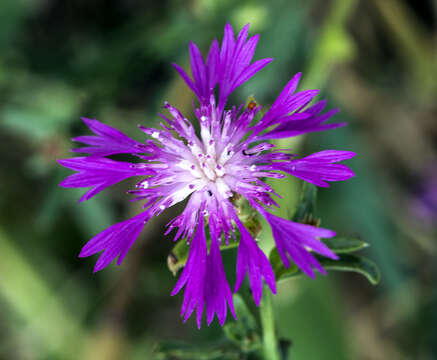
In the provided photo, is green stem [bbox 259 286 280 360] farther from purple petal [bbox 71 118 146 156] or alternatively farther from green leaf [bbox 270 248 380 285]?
purple petal [bbox 71 118 146 156]

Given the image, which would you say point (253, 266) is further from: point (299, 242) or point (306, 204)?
point (306, 204)

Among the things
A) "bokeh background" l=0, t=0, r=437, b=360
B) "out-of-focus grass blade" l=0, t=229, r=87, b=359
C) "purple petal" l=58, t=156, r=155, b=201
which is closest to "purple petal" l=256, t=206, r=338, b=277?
"purple petal" l=58, t=156, r=155, b=201

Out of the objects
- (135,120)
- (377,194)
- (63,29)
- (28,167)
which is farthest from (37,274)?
(377,194)

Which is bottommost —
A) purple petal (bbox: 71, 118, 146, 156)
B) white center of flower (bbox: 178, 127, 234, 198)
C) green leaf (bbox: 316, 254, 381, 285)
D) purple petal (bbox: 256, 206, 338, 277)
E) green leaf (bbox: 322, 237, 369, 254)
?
green leaf (bbox: 316, 254, 381, 285)

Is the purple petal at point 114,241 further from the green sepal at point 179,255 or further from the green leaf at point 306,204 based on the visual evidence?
the green leaf at point 306,204

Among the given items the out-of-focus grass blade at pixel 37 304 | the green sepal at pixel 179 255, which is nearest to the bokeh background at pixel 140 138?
the out-of-focus grass blade at pixel 37 304

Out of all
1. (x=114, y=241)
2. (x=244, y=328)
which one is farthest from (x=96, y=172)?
(x=244, y=328)

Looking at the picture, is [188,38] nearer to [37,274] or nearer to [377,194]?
[377,194]
